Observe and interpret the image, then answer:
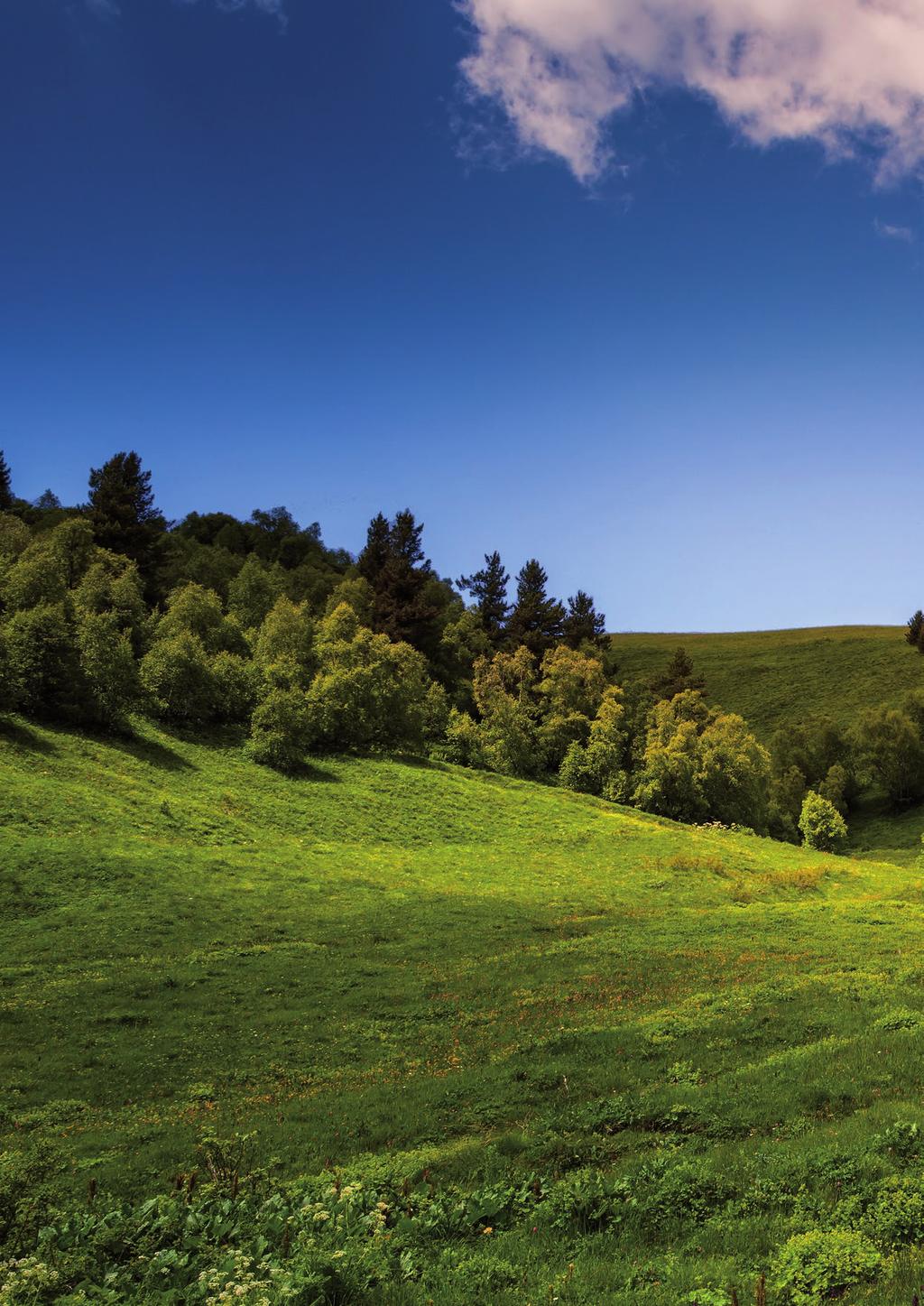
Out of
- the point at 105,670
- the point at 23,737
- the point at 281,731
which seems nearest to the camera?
the point at 23,737

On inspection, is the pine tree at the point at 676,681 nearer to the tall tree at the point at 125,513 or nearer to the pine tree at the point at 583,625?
the pine tree at the point at 583,625

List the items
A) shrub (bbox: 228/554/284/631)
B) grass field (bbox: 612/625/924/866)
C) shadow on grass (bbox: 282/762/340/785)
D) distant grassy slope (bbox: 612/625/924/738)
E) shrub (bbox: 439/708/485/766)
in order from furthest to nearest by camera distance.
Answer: distant grassy slope (bbox: 612/625/924/738), grass field (bbox: 612/625/924/866), shrub (bbox: 228/554/284/631), shrub (bbox: 439/708/485/766), shadow on grass (bbox: 282/762/340/785)

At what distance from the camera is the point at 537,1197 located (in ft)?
32.4

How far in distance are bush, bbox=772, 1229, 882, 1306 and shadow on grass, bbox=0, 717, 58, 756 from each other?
48.9m

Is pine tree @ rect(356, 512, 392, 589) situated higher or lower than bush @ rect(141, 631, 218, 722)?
higher

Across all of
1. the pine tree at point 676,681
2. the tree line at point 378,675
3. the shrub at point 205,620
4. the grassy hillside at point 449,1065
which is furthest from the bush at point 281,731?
the pine tree at point 676,681

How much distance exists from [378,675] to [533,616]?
43.1m

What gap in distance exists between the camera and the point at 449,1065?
16.2m

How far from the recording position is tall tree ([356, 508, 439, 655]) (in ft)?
318

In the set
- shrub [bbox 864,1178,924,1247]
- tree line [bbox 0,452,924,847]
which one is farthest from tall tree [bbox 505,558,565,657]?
shrub [bbox 864,1178,924,1247]

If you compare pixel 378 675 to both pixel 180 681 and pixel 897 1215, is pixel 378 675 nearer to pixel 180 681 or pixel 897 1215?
pixel 180 681

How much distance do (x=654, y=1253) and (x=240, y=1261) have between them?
451 centimetres

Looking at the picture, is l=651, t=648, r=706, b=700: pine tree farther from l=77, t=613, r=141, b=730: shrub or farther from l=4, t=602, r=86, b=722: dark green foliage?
l=4, t=602, r=86, b=722: dark green foliage

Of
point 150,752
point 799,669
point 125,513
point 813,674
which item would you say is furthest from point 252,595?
point 799,669
